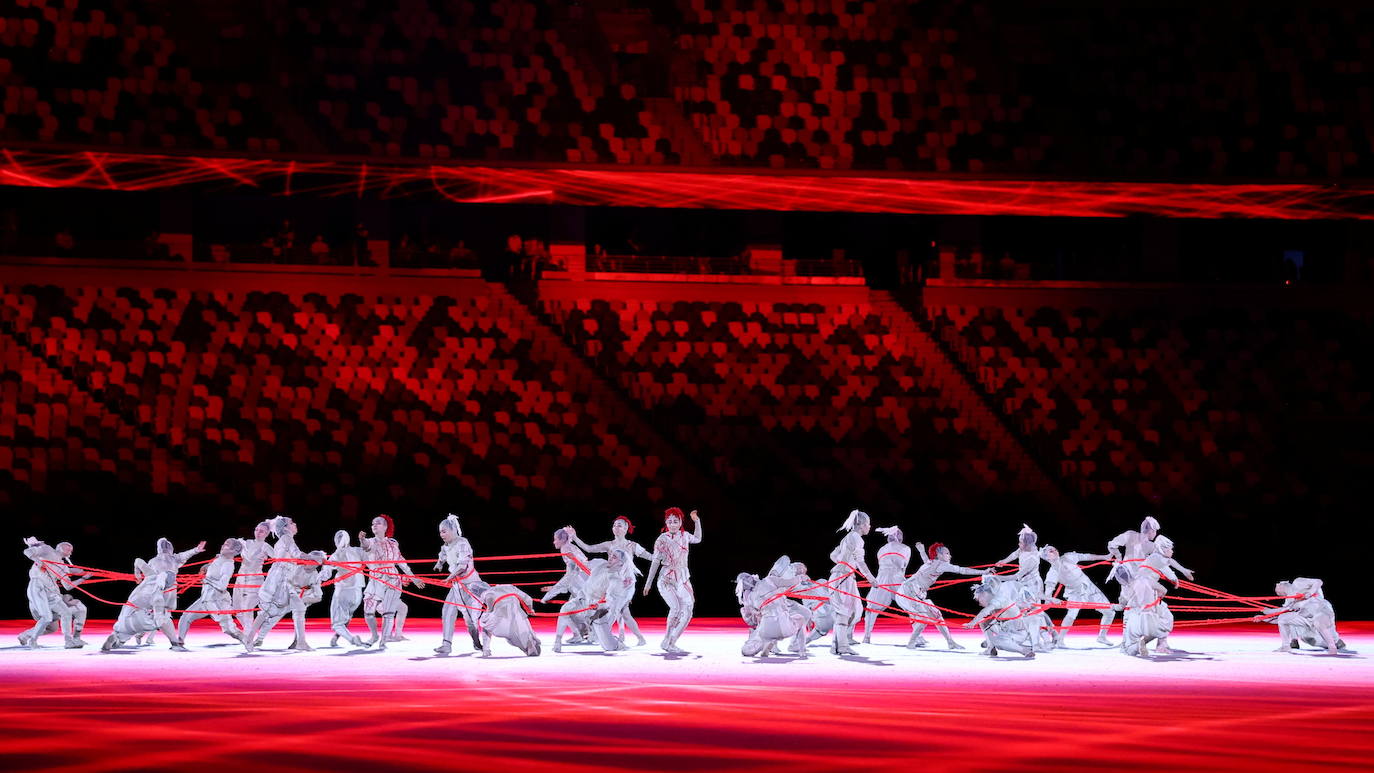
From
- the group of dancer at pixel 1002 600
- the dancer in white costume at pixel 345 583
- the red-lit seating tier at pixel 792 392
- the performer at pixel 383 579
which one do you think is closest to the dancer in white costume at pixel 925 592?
the group of dancer at pixel 1002 600

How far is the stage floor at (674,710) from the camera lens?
A: 8305 mm

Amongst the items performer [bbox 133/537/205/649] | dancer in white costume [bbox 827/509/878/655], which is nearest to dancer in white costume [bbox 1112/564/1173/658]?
dancer in white costume [bbox 827/509/878/655]

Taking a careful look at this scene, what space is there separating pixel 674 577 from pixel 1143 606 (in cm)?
454

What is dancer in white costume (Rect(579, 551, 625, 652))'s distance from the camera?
13.9 m

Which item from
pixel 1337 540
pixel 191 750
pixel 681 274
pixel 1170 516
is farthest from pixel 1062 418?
pixel 191 750

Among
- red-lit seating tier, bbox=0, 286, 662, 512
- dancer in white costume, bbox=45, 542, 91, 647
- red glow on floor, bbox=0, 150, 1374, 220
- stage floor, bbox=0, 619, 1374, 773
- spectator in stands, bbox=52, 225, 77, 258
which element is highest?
red glow on floor, bbox=0, 150, 1374, 220

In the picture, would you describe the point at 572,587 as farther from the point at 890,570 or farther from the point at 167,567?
the point at 167,567

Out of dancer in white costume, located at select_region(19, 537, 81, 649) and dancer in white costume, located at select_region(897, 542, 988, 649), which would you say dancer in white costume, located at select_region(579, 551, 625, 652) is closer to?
dancer in white costume, located at select_region(897, 542, 988, 649)

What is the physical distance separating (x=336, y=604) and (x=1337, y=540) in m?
14.6

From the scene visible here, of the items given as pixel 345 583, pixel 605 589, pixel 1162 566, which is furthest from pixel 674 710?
pixel 1162 566

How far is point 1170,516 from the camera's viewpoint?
21766mm

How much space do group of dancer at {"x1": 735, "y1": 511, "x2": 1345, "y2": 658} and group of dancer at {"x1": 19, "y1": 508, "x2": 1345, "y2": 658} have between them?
0.01 metres

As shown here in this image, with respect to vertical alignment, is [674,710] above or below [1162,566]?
below

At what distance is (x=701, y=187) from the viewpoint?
2509 cm
